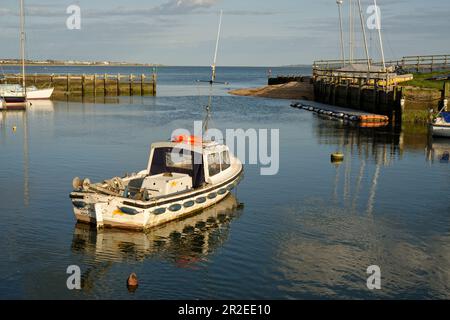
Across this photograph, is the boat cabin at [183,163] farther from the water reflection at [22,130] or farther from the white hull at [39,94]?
the white hull at [39,94]

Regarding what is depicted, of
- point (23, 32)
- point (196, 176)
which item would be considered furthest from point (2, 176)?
point (23, 32)

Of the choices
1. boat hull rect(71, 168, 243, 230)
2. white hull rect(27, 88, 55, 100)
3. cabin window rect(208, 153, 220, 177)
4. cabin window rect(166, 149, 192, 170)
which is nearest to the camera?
boat hull rect(71, 168, 243, 230)

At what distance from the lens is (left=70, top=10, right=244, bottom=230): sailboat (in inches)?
878

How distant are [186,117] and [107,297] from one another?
170ft

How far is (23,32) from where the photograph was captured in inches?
3142

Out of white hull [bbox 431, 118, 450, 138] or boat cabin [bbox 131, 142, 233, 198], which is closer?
boat cabin [bbox 131, 142, 233, 198]

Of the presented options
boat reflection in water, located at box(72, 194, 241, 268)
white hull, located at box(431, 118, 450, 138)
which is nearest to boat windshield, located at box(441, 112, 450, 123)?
white hull, located at box(431, 118, 450, 138)

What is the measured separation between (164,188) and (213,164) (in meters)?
3.70

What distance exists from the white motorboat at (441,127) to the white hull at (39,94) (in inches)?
2233

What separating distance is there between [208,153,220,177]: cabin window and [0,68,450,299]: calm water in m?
1.45

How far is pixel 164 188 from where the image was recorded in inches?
935

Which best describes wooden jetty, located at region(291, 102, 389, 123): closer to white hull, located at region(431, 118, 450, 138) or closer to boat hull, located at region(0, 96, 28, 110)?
white hull, located at region(431, 118, 450, 138)

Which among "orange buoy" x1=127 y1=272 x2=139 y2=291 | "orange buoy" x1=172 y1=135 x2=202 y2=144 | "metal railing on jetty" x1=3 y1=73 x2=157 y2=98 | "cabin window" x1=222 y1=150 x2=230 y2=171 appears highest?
"metal railing on jetty" x1=3 y1=73 x2=157 y2=98
